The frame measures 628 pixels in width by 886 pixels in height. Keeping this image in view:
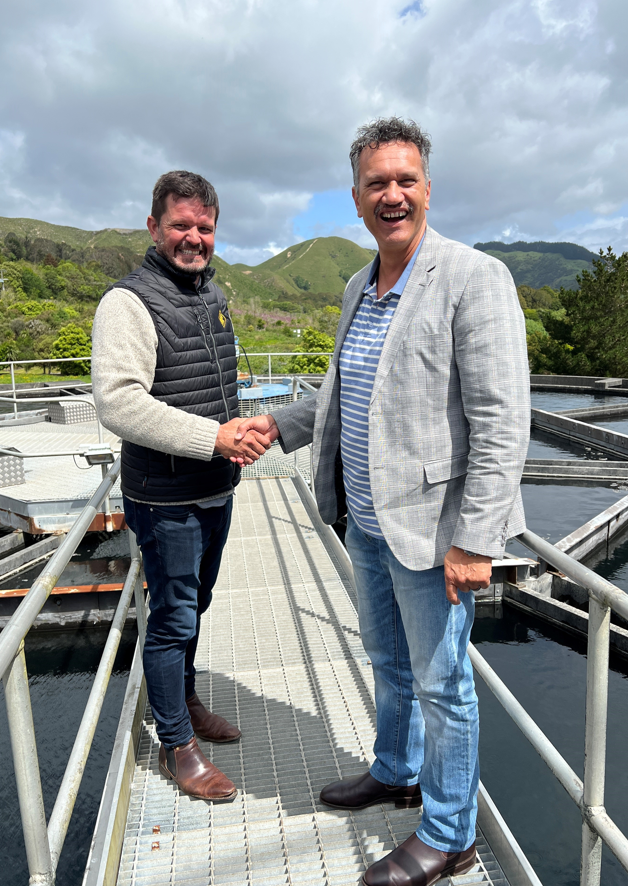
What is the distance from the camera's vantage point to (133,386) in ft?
5.39

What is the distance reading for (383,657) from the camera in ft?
5.74

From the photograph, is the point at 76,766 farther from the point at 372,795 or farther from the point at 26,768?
the point at 372,795

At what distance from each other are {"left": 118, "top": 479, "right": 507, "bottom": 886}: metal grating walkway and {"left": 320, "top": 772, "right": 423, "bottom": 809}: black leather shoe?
0.03 m

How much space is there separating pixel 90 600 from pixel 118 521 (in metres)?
1.28

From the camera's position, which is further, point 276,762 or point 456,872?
point 276,762

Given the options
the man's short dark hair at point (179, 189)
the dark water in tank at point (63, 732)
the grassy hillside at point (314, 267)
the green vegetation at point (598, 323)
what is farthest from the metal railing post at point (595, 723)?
the grassy hillside at point (314, 267)

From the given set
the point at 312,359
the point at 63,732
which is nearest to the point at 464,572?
the point at 63,732

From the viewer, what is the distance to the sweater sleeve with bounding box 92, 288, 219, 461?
5.37ft

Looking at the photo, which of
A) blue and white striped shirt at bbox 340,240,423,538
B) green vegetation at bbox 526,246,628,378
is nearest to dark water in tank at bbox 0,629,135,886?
blue and white striped shirt at bbox 340,240,423,538

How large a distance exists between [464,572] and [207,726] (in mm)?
1372

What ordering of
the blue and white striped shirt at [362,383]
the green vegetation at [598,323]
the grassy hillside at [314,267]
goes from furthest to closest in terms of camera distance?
the grassy hillside at [314,267] < the green vegetation at [598,323] < the blue and white striped shirt at [362,383]

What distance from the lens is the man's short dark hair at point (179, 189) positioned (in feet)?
5.82

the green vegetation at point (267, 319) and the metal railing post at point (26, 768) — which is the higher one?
the green vegetation at point (267, 319)

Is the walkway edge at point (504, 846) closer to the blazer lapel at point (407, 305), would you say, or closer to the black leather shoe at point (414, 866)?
the black leather shoe at point (414, 866)
